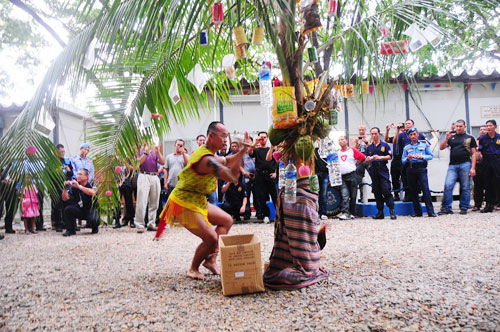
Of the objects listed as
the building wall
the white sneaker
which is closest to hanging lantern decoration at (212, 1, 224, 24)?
the white sneaker

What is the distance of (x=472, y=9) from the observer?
335cm

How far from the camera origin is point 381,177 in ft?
26.7

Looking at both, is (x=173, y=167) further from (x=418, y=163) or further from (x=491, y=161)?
(x=491, y=161)

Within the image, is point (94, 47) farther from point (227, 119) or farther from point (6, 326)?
point (227, 119)

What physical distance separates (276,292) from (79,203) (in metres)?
6.00

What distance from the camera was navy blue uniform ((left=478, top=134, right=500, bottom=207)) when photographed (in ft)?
27.5

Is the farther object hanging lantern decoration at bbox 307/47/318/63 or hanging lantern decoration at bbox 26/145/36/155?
hanging lantern decoration at bbox 307/47/318/63

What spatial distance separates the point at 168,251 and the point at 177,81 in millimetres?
2497

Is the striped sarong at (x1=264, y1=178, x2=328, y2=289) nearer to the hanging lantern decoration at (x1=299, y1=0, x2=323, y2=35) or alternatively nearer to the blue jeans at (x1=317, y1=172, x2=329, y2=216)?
the hanging lantern decoration at (x1=299, y1=0, x2=323, y2=35)

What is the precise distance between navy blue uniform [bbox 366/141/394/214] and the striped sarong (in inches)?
195

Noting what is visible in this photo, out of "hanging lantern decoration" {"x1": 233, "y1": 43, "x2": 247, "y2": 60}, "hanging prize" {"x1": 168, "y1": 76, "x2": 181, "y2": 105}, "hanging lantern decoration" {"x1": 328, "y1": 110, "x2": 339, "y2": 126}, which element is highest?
"hanging lantern decoration" {"x1": 233, "y1": 43, "x2": 247, "y2": 60}

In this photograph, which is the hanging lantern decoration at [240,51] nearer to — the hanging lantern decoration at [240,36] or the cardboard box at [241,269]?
the hanging lantern decoration at [240,36]

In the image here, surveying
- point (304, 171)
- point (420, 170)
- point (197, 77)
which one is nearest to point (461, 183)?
point (420, 170)

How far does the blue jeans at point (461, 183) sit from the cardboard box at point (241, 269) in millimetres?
6435
